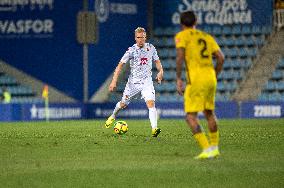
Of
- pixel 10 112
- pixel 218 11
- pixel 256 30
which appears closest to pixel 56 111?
pixel 10 112

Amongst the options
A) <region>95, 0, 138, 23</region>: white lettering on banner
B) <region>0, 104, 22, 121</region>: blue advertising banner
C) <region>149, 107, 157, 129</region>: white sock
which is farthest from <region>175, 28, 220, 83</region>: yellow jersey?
<region>95, 0, 138, 23</region>: white lettering on banner

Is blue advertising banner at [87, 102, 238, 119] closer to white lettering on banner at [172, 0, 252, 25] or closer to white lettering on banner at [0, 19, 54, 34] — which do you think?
white lettering on banner at [0, 19, 54, 34]

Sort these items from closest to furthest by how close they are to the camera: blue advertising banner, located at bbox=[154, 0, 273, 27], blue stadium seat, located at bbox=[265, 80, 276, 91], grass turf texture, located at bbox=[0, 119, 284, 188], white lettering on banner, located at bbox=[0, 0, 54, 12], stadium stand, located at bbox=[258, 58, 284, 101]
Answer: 1. grass turf texture, located at bbox=[0, 119, 284, 188]
2. stadium stand, located at bbox=[258, 58, 284, 101]
3. blue stadium seat, located at bbox=[265, 80, 276, 91]
4. white lettering on banner, located at bbox=[0, 0, 54, 12]
5. blue advertising banner, located at bbox=[154, 0, 273, 27]

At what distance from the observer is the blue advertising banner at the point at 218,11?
134ft

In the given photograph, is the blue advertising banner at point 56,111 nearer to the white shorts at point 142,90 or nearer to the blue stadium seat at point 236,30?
the blue stadium seat at point 236,30

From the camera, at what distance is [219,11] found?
4172 centimetres

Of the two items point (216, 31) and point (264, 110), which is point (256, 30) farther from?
point (264, 110)

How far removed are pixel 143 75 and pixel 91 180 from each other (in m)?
10.3

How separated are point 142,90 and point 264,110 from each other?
16158mm

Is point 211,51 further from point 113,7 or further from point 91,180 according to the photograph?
point 113,7

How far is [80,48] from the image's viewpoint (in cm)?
3928

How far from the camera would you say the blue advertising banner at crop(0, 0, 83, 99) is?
39.5 metres

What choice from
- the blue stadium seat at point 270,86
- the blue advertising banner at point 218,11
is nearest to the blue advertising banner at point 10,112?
the blue advertising banner at point 218,11

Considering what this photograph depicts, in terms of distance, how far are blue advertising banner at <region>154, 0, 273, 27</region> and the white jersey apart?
20837 millimetres
